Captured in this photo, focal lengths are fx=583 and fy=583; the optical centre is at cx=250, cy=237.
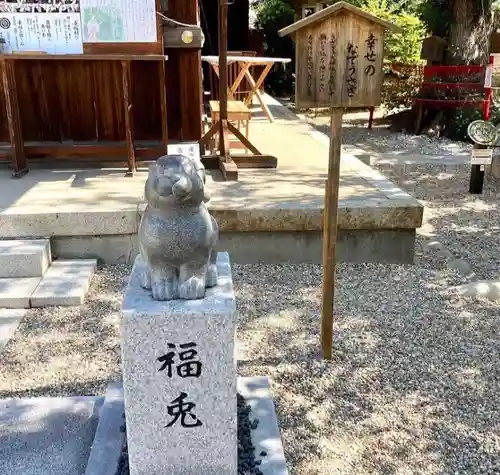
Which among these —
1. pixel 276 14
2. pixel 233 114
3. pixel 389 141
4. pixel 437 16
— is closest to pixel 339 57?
pixel 233 114

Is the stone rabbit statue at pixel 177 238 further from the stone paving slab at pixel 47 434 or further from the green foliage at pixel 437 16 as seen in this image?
the green foliage at pixel 437 16

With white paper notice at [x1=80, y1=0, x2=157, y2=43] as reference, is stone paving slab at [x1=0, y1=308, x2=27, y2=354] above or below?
below

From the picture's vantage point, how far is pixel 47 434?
265 cm

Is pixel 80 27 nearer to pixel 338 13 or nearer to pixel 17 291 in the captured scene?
pixel 17 291

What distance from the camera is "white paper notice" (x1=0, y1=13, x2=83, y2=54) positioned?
5336mm

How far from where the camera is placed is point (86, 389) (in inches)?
121

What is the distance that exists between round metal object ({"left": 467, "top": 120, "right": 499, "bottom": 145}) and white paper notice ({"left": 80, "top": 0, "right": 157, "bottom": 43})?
4.03 metres

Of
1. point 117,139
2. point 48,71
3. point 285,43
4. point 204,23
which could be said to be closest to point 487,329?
point 117,139

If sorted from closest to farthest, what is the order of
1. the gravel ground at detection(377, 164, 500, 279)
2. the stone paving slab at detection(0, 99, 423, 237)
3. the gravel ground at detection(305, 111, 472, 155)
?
the stone paving slab at detection(0, 99, 423, 237), the gravel ground at detection(377, 164, 500, 279), the gravel ground at detection(305, 111, 472, 155)

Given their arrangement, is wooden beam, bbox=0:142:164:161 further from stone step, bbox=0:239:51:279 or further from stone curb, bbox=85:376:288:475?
stone curb, bbox=85:376:288:475

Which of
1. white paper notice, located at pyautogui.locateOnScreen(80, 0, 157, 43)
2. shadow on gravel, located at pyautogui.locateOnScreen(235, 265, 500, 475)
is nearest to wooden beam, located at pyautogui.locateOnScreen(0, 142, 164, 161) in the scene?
white paper notice, located at pyautogui.locateOnScreen(80, 0, 157, 43)

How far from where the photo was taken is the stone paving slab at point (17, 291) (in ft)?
12.9

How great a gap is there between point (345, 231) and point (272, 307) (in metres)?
1.05

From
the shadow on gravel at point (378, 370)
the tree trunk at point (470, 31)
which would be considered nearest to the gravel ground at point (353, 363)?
the shadow on gravel at point (378, 370)
